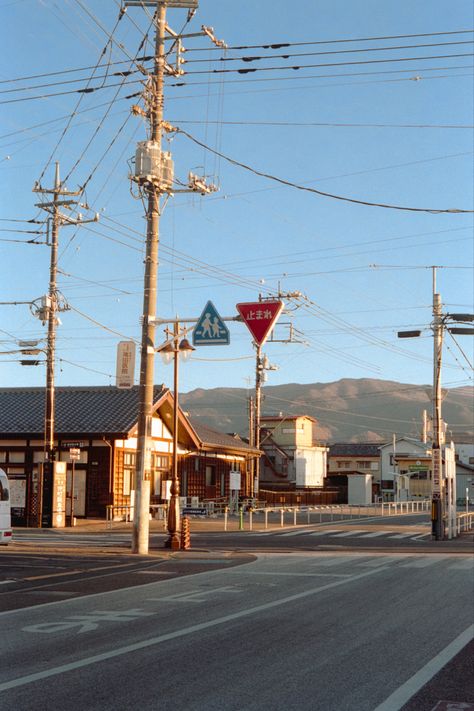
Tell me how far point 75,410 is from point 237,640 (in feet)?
114

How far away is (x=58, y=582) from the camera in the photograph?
1588 cm

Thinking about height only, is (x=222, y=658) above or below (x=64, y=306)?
below

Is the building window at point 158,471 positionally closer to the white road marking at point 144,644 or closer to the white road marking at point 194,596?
the white road marking at point 194,596

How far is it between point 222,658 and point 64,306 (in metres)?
26.1

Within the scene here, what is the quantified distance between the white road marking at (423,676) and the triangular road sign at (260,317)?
35.7 feet

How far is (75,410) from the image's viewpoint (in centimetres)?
4328

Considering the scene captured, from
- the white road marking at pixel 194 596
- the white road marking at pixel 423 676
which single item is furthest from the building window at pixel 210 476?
the white road marking at pixel 423 676

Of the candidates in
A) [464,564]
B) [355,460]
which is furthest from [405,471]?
[464,564]

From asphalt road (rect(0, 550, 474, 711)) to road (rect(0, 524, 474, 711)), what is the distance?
2cm

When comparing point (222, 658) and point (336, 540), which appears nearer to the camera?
point (222, 658)

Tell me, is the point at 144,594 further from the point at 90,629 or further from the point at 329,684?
the point at 329,684

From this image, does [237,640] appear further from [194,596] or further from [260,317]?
[260,317]

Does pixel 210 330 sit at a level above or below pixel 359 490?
above

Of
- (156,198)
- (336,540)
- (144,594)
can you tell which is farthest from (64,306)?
(144,594)
